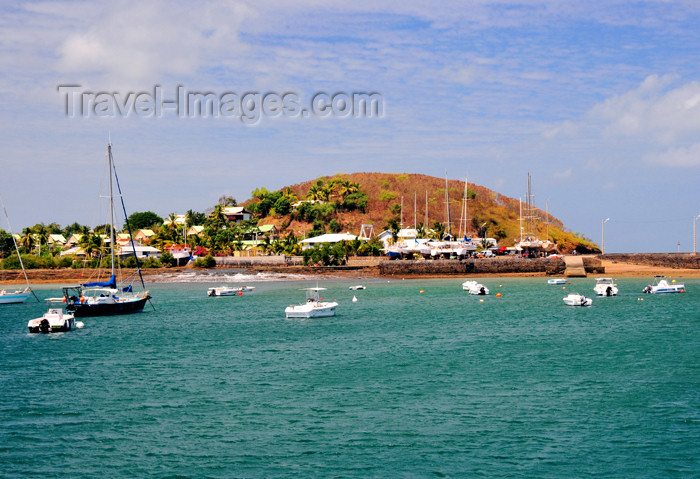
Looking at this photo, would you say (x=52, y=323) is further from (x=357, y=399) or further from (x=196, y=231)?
(x=196, y=231)

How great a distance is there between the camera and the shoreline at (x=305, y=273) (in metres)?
134

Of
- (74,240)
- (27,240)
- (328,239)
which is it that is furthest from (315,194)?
(27,240)

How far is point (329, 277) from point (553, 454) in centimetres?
10938

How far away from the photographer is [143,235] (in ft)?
582

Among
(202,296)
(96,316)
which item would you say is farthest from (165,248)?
(96,316)

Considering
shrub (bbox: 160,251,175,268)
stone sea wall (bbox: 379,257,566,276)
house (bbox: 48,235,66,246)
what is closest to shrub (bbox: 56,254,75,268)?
shrub (bbox: 160,251,175,268)

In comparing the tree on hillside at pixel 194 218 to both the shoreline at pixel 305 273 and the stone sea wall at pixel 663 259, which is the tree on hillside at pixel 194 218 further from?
the stone sea wall at pixel 663 259

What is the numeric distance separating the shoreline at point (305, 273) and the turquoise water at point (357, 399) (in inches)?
2669

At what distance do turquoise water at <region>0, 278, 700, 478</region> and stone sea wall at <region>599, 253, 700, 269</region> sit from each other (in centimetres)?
7471

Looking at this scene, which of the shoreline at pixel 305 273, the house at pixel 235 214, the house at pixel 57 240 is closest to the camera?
the shoreline at pixel 305 273

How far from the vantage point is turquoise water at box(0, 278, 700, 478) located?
85.3 feet

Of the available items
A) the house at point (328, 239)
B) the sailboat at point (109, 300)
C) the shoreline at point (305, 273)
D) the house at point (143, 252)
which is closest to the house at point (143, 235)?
the house at point (143, 252)

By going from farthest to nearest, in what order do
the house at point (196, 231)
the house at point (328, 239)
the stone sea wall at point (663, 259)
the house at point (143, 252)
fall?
the house at point (196, 231)
the house at point (143, 252)
the house at point (328, 239)
the stone sea wall at point (663, 259)

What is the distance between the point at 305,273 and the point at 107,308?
6607 cm
